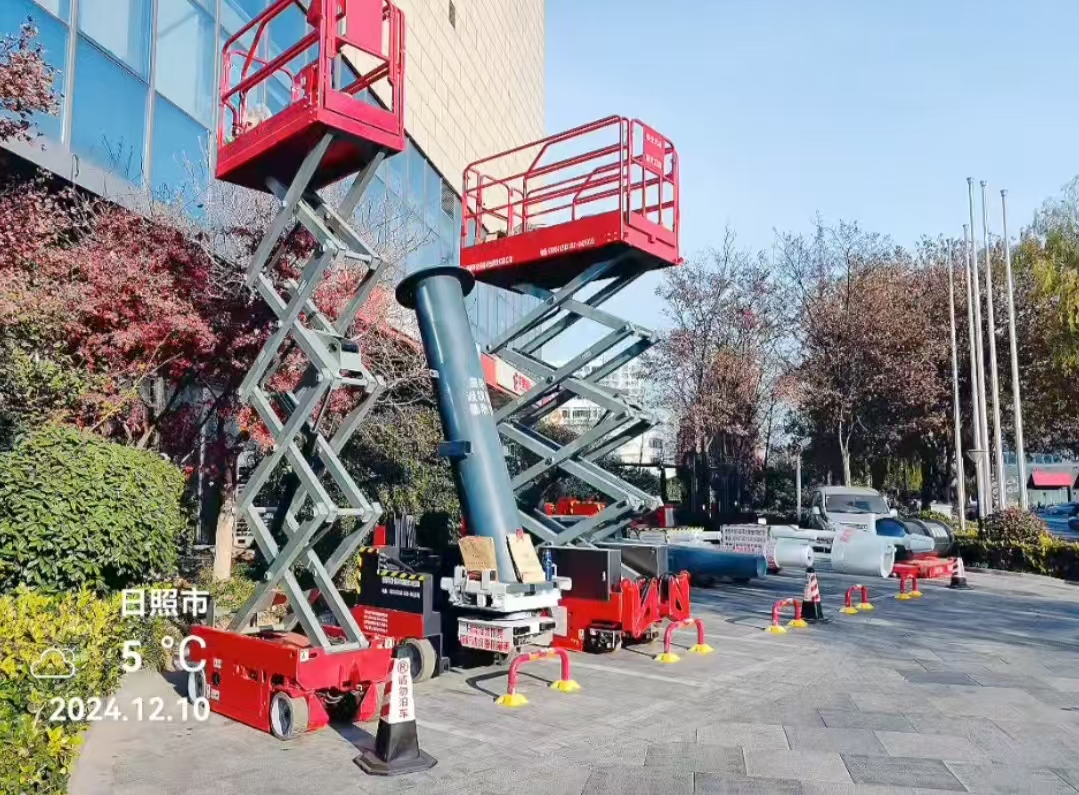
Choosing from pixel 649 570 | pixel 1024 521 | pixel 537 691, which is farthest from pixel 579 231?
pixel 1024 521

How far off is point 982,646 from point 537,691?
7.07m

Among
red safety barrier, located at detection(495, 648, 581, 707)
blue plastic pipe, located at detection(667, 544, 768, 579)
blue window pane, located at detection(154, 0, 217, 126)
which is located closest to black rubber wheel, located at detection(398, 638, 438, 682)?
red safety barrier, located at detection(495, 648, 581, 707)

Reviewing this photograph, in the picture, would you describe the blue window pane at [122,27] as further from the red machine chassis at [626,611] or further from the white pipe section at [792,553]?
the white pipe section at [792,553]

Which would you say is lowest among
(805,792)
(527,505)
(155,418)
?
(805,792)

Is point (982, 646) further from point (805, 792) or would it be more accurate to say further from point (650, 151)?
point (650, 151)

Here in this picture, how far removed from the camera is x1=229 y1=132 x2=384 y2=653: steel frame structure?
784 cm

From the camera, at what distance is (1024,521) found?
74.5ft

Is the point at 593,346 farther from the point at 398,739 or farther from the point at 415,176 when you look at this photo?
the point at 415,176

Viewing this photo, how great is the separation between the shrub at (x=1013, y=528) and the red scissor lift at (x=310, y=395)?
64.5 ft

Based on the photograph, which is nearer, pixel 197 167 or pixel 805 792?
pixel 805 792

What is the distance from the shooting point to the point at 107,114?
12359 mm

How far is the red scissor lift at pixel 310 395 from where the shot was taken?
7582mm

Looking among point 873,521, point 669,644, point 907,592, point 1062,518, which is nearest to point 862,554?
point 907,592

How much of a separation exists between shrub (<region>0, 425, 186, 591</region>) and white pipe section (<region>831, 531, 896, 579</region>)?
14369 millimetres
